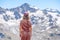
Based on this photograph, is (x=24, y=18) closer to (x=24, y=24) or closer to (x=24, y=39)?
(x=24, y=24)

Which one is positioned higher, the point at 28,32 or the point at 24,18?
the point at 24,18

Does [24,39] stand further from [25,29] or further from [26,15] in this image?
[26,15]

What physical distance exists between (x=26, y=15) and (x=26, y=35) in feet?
5.77

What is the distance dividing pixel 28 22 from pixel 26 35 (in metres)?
1.16

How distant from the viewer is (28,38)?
1853 centimetres

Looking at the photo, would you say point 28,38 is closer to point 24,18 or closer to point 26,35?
point 26,35

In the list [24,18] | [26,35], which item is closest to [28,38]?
[26,35]

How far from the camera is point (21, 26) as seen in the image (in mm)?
18516

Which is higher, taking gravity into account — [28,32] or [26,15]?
[26,15]

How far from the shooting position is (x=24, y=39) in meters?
18.5

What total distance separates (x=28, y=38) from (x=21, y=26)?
47.3 inches

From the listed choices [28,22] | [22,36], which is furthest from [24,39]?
[28,22]

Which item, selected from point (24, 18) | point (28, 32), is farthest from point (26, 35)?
point (24, 18)

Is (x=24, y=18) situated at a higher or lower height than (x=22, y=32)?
higher
